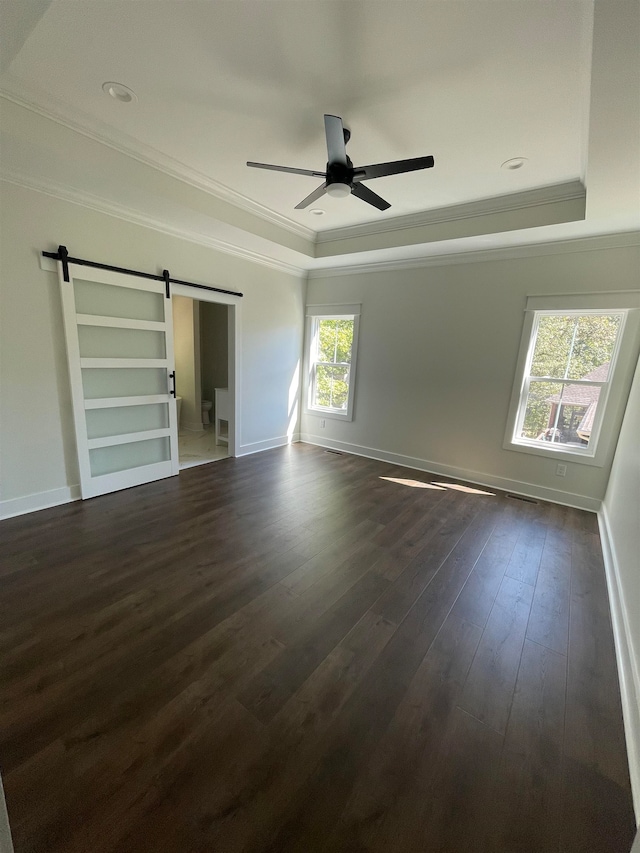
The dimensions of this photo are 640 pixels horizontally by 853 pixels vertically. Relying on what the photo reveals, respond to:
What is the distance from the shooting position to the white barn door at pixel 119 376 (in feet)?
10.1

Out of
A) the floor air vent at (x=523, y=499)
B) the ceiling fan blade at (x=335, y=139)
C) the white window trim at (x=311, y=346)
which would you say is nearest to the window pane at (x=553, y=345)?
the floor air vent at (x=523, y=499)

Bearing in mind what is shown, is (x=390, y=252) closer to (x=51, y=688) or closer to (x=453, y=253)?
(x=453, y=253)

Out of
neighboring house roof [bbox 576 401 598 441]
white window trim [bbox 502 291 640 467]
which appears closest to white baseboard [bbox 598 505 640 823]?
white window trim [bbox 502 291 640 467]

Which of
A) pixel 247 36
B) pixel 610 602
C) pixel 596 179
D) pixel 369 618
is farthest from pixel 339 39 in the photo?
pixel 610 602

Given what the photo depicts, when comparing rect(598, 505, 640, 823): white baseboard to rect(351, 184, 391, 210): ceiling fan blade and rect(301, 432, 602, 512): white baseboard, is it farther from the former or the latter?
rect(351, 184, 391, 210): ceiling fan blade

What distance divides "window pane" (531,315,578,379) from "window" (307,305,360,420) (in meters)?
2.30

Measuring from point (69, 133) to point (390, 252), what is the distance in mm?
3141

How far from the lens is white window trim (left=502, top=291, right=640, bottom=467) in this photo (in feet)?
10.7

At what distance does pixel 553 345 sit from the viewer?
3695 millimetres

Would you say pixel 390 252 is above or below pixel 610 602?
above

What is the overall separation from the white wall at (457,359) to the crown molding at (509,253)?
5 cm

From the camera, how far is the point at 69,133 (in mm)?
2318

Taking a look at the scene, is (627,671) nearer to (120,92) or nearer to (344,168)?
(344,168)

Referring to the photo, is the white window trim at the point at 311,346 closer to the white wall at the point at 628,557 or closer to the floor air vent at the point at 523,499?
the floor air vent at the point at 523,499
